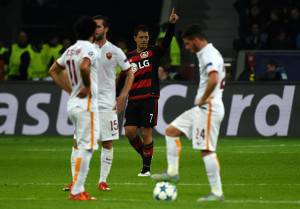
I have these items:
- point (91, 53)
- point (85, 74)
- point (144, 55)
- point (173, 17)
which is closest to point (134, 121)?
point (144, 55)

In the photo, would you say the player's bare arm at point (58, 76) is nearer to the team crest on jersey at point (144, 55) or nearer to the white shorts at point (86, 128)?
the white shorts at point (86, 128)

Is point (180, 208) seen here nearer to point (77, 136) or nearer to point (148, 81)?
point (77, 136)

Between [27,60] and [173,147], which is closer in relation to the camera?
[173,147]

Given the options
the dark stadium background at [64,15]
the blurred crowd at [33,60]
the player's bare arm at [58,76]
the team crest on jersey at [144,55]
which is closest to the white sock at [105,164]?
the player's bare arm at [58,76]

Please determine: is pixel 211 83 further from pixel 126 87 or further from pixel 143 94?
pixel 143 94

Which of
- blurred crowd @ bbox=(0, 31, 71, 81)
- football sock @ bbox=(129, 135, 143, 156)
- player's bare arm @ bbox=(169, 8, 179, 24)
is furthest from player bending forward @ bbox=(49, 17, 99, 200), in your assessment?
blurred crowd @ bbox=(0, 31, 71, 81)

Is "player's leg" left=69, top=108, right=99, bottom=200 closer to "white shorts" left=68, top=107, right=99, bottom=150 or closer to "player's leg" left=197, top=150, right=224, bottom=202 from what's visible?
"white shorts" left=68, top=107, right=99, bottom=150

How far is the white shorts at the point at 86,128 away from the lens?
37.9 ft

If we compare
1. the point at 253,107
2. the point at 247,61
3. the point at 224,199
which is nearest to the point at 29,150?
the point at 253,107

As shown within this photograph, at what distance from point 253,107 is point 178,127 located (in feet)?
33.8

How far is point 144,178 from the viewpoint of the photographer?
14766 mm

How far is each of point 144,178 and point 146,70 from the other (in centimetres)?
172

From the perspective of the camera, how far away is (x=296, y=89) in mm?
21844

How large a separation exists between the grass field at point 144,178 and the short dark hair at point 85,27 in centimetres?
188
